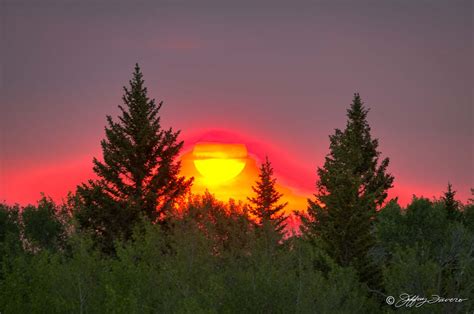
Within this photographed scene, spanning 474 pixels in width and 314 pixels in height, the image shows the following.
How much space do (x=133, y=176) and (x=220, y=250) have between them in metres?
12.8

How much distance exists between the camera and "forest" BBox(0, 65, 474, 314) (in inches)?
1222

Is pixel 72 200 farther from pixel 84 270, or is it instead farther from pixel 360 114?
pixel 84 270

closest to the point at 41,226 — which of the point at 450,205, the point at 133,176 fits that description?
the point at 133,176

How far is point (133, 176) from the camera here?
60.5 meters

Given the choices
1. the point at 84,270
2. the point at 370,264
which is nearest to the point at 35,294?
the point at 84,270

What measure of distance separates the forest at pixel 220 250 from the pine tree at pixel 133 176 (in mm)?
114

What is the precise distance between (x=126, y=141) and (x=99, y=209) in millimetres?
6553

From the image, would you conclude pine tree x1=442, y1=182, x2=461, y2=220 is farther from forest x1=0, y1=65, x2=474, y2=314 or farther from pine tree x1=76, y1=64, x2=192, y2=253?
pine tree x1=76, y1=64, x2=192, y2=253

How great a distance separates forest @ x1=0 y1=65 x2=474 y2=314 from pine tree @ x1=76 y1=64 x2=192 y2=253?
114mm

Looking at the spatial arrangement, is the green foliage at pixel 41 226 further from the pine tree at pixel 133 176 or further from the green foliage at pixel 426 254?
the green foliage at pixel 426 254

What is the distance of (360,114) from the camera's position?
6631cm
